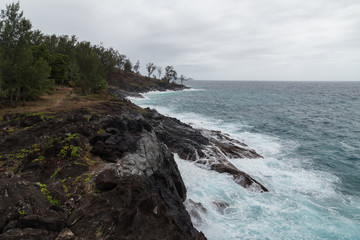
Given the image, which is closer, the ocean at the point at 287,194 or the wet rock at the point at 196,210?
the ocean at the point at 287,194

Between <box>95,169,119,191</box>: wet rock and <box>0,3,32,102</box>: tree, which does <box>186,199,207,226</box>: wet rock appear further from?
<box>0,3,32,102</box>: tree

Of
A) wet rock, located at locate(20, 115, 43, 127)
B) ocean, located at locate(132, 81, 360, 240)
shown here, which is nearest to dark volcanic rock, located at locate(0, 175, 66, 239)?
ocean, located at locate(132, 81, 360, 240)

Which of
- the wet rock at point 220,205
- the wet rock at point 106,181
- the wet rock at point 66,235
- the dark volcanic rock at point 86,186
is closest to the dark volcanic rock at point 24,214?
the dark volcanic rock at point 86,186

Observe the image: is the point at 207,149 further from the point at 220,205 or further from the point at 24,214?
the point at 24,214

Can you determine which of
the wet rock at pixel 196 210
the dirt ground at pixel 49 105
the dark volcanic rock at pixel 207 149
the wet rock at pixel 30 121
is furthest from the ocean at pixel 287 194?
the dirt ground at pixel 49 105

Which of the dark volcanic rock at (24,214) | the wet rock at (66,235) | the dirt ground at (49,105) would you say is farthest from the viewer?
the dirt ground at (49,105)

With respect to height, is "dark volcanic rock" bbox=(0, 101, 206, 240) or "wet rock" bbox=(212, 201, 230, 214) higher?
"dark volcanic rock" bbox=(0, 101, 206, 240)

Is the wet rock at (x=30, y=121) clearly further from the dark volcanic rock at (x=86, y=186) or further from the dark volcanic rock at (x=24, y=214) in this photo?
the dark volcanic rock at (x=24, y=214)

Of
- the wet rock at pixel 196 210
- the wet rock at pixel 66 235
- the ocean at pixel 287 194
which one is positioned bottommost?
the ocean at pixel 287 194

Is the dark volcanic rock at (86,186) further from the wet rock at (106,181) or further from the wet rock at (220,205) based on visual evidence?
the wet rock at (220,205)


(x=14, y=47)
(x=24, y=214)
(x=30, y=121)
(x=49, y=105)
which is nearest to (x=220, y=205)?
(x=24, y=214)

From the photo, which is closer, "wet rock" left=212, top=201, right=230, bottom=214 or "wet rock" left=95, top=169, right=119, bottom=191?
"wet rock" left=95, top=169, right=119, bottom=191

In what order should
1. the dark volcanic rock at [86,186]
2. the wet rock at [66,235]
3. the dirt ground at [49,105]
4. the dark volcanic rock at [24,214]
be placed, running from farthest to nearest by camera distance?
1. the dirt ground at [49,105]
2. the dark volcanic rock at [86,186]
3. the wet rock at [66,235]
4. the dark volcanic rock at [24,214]

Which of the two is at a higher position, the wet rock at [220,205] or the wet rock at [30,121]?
the wet rock at [30,121]
